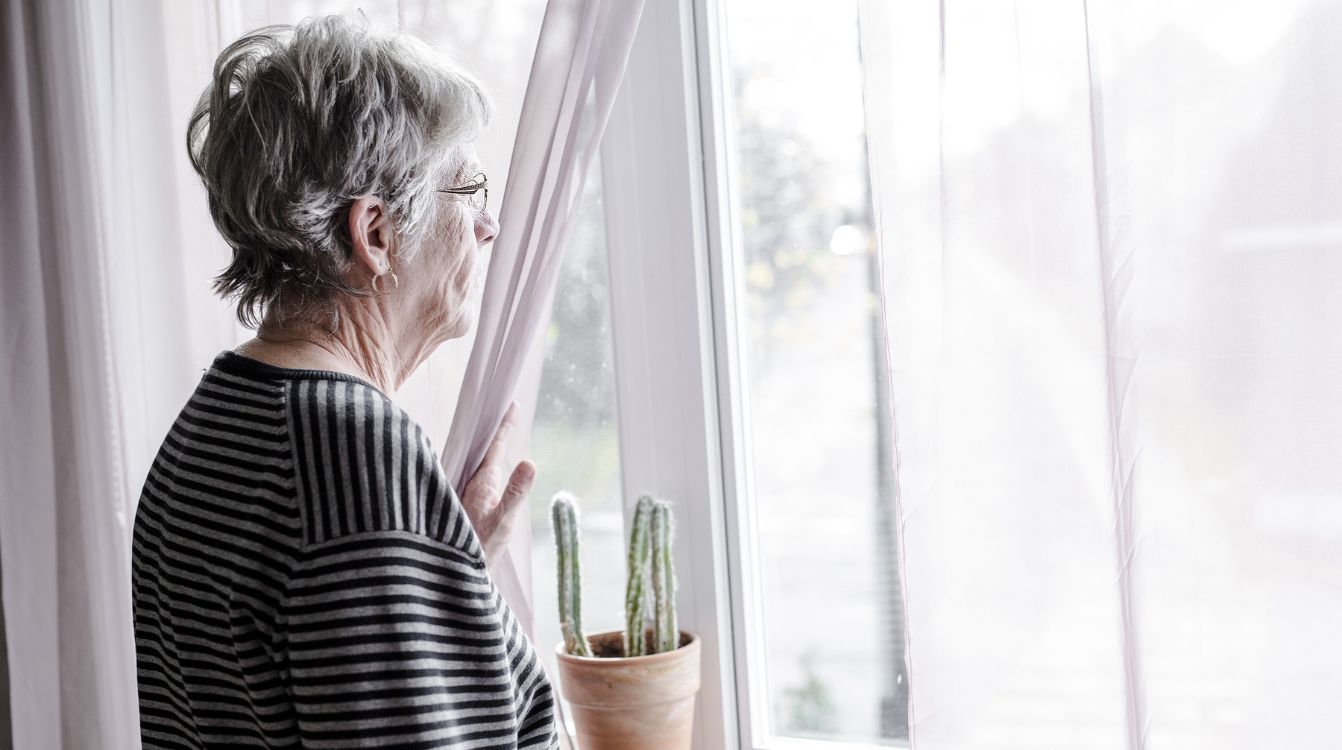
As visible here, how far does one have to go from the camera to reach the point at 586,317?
5.70 ft

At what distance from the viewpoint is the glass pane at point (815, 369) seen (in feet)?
5.18

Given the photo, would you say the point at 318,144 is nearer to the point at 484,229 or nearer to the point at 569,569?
the point at 484,229

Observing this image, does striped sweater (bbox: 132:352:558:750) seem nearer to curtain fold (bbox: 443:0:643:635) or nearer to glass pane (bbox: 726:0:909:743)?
curtain fold (bbox: 443:0:643:635)

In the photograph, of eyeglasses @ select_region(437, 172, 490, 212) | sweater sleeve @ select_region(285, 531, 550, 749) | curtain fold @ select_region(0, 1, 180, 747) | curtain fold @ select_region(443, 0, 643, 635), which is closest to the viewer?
sweater sleeve @ select_region(285, 531, 550, 749)

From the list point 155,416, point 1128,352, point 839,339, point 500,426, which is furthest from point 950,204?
point 155,416

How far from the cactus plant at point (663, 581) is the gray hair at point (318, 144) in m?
0.56

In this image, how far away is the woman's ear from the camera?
1.01 meters

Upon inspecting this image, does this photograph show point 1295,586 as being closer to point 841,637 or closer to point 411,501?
point 841,637

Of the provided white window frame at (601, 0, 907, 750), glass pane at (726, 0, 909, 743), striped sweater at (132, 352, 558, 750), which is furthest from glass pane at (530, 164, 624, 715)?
striped sweater at (132, 352, 558, 750)

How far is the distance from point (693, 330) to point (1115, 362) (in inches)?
26.1

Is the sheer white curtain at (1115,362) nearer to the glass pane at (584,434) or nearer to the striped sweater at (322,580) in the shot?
the striped sweater at (322,580)

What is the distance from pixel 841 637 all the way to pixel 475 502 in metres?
0.63

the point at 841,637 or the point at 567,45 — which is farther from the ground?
the point at 567,45

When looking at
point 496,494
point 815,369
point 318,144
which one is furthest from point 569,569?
point 318,144
